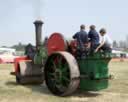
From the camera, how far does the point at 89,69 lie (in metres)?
8.34

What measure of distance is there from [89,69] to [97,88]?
0.55 m

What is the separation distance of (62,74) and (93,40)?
123 cm

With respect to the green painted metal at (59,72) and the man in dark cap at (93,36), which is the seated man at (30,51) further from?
the man in dark cap at (93,36)

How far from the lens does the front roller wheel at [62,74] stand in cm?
818

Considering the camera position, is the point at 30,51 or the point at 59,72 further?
the point at 30,51

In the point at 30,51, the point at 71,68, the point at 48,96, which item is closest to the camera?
the point at 71,68

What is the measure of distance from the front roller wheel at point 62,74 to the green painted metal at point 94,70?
0.83 ft

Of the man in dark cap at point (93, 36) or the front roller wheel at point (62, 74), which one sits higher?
the man in dark cap at point (93, 36)

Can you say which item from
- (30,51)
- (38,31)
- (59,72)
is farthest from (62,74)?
(30,51)

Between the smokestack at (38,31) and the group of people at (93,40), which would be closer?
the group of people at (93,40)

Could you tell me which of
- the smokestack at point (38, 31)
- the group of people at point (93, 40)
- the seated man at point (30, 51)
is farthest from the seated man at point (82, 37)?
the seated man at point (30, 51)

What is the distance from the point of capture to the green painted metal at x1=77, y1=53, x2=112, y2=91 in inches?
326

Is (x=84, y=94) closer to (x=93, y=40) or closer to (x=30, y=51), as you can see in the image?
(x=93, y=40)

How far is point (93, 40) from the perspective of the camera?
8.84 metres
